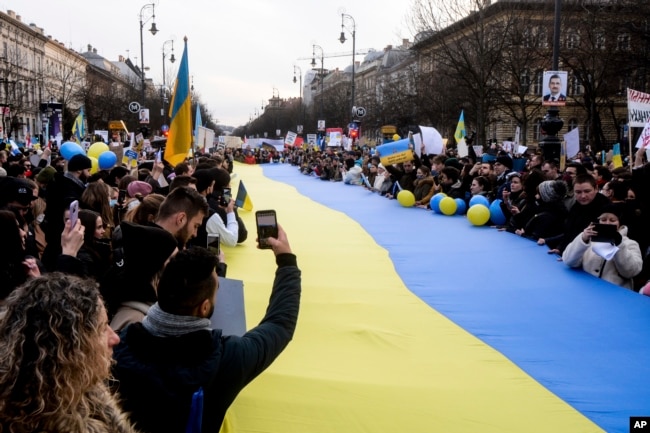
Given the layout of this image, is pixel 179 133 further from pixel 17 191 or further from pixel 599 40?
pixel 599 40

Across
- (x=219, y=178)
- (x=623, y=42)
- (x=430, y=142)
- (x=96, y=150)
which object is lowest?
(x=219, y=178)

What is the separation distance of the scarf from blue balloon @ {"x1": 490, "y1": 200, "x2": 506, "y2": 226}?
Result: 971 centimetres

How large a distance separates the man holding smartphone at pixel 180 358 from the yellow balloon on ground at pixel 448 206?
11.5 metres

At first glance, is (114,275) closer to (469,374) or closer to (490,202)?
(469,374)

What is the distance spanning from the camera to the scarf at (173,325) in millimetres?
2566

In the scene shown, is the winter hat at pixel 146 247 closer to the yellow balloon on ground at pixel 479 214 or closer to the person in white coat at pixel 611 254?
the person in white coat at pixel 611 254

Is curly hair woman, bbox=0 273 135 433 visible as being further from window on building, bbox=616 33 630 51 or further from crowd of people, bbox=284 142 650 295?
window on building, bbox=616 33 630 51

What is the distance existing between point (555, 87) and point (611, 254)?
30.7 ft

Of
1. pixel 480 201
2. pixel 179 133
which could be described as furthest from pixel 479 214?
pixel 179 133

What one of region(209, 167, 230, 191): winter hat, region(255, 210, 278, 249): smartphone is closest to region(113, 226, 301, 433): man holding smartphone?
region(255, 210, 278, 249): smartphone

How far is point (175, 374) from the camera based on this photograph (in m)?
2.52

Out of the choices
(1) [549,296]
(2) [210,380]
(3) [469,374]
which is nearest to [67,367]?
(2) [210,380]

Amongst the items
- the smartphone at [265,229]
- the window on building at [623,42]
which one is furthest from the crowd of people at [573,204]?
the window on building at [623,42]

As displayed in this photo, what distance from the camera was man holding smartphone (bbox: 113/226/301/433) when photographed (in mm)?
2537
